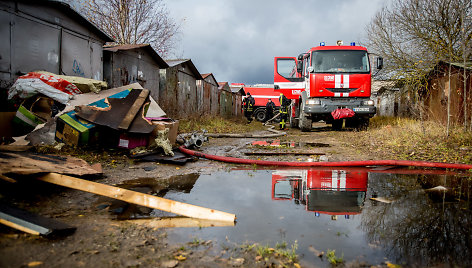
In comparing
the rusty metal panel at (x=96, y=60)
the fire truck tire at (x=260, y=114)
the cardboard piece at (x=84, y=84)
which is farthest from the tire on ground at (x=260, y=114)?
the cardboard piece at (x=84, y=84)

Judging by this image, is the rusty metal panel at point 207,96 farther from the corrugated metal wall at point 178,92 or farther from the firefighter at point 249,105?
the firefighter at point 249,105

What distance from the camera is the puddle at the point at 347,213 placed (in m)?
1.73

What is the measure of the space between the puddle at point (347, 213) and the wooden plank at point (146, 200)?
0.11 metres

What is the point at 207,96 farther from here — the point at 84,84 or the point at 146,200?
the point at 146,200

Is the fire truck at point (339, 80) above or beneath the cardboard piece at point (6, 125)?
above

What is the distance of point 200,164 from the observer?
4.37 metres

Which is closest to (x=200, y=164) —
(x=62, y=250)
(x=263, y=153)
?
(x=263, y=153)

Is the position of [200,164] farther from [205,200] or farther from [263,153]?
[205,200]

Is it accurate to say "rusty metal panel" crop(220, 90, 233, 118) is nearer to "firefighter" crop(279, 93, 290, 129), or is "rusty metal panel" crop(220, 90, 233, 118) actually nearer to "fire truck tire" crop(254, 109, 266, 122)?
"fire truck tire" crop(254, 109, 266, 122)

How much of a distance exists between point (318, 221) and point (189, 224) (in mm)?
982

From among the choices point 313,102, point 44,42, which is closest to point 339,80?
point 313,102

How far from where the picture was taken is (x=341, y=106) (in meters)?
9.41

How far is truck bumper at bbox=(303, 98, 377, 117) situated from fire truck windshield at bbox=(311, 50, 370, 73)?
1.00 m

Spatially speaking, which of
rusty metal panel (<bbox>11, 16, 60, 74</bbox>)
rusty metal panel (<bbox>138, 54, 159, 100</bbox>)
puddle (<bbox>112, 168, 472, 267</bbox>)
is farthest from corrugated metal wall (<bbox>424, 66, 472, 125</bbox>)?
rusty metal panel (<bbox>11, 16, 60, 74</bbox>)
